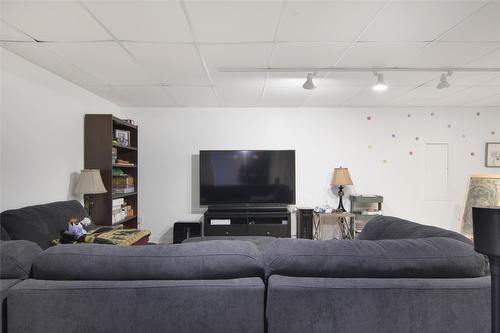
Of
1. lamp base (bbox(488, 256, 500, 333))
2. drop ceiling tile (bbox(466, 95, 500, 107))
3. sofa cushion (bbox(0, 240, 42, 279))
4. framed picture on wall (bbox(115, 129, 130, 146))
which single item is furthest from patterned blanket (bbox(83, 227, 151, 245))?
drop ceiling tile (bbox(466, 95, 500, 107))

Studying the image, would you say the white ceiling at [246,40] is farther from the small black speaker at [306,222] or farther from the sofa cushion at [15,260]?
the small black speaker at [306,222]

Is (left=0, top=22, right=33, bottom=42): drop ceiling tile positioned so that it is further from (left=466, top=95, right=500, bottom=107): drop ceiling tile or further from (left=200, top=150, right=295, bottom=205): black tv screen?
(left=466, top=95, right=500, bottom=107): drop ceiling tile

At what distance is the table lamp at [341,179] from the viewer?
3.99m

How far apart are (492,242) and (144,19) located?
80.2 inches

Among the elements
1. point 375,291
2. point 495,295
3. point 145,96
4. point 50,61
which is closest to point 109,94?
point 145,96

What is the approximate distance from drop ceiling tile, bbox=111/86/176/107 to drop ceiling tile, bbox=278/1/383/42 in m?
1.96

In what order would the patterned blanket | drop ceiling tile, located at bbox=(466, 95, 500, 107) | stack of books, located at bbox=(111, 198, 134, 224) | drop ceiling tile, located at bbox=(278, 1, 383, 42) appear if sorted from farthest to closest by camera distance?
drop ceiling tile, located at bbox=(466, 95, 500, 107) → stack of books, located at bbox=(111, 198, 134, 224) → the patterned blanket → drop ceiling tile, located at bbox=(278, 1, 383, 42)

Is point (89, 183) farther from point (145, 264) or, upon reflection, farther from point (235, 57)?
point (145, 264)

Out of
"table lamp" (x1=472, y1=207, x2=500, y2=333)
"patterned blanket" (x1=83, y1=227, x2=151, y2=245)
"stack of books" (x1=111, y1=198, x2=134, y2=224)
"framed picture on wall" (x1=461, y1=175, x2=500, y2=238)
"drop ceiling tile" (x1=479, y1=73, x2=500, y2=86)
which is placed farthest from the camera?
"framed picture on wall" (x1=461, y1=175, x2=500, y2=238)

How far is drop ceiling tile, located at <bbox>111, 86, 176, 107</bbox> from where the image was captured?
3.27m

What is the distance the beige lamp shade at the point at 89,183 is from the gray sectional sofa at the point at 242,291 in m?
1.81

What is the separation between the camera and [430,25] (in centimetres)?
182

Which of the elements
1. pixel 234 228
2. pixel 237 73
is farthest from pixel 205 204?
pixel 237 73

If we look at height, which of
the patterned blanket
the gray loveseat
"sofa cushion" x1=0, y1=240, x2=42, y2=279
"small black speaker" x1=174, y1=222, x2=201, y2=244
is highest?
"sofa cushion" x1=0, y1=240, x2=42, y2=279
